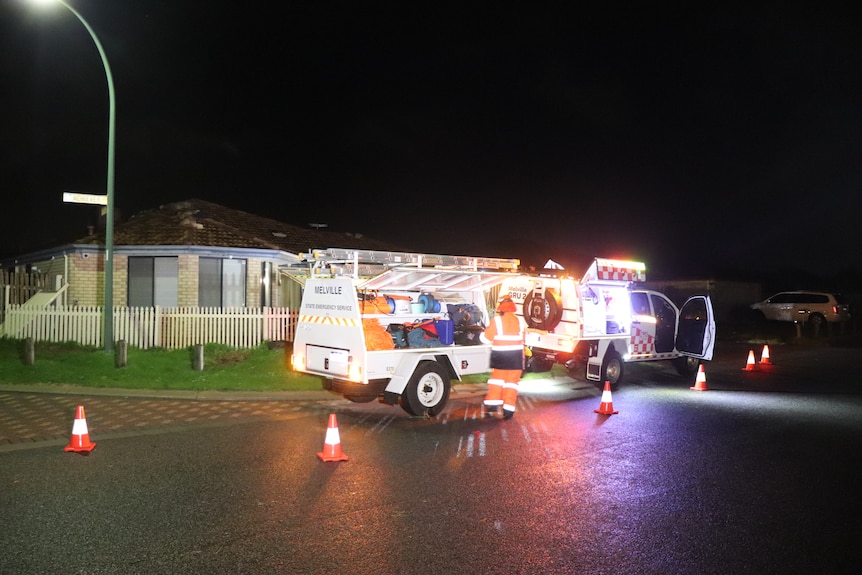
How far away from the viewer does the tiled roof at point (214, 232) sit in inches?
695

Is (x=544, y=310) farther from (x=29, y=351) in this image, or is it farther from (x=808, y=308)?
(x=808, y=308)

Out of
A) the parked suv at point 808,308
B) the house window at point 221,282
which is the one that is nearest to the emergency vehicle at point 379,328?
the house window at point 221,282

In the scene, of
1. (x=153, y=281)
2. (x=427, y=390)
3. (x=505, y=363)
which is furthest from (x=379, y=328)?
(x=153, y=281)

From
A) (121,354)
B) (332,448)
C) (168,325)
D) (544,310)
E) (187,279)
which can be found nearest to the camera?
(332,448)

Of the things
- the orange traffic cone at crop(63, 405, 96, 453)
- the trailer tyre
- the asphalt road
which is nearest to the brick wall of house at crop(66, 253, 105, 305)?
the asphalt road

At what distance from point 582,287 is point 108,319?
9268 mm

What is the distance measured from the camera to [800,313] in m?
26.7

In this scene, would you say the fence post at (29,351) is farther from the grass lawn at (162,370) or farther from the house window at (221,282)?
the house window at (221,282)

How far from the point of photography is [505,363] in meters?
9.27

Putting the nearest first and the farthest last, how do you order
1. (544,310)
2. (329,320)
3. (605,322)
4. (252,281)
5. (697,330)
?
(329,320)
(544,310)
(605,322)
(697,330)
(252,281)

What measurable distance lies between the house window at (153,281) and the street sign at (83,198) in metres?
4.64

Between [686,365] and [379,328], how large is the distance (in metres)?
7.77

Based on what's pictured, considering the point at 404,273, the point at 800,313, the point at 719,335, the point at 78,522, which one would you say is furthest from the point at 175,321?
the point at 800,313

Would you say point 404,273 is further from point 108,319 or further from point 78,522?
point 108,319
